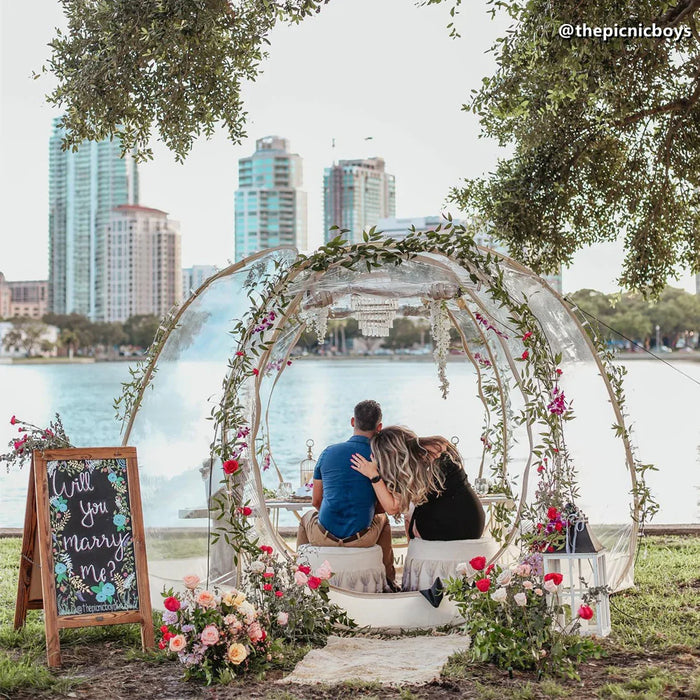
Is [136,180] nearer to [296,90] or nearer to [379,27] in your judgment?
[296,90]

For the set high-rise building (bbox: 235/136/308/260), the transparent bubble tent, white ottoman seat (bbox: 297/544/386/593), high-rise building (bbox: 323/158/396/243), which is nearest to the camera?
the transparent bubble tent

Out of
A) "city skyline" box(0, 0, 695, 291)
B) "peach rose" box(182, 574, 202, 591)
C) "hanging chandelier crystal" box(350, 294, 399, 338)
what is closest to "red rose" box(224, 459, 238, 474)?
"peach rose" box(182, 574, 202, 591)

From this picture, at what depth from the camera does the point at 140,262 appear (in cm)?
7569

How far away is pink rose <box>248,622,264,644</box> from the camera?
4.52m

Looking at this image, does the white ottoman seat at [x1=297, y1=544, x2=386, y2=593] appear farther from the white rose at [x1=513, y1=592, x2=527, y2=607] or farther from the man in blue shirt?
the white rose at [x1=513, y1=592, x2=527, y2=607]

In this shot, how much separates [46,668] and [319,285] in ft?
8.98

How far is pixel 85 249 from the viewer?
272 ft

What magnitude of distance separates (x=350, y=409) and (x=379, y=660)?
1364 inches

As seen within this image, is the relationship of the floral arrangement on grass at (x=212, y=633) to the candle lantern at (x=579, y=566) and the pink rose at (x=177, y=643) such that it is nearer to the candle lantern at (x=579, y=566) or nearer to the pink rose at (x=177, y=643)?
the pink rose at (x=177, y=643)

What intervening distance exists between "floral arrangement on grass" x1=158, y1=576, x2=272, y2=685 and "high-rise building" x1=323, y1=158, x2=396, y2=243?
167ft

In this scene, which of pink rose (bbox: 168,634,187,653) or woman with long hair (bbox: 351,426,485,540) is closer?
pink rose (bbox: 168,634,187,653)

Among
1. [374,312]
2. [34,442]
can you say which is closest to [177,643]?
[34,442]

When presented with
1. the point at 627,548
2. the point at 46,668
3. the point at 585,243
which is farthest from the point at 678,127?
the point at 46,668

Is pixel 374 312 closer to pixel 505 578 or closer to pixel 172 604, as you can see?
pixel 505 578
